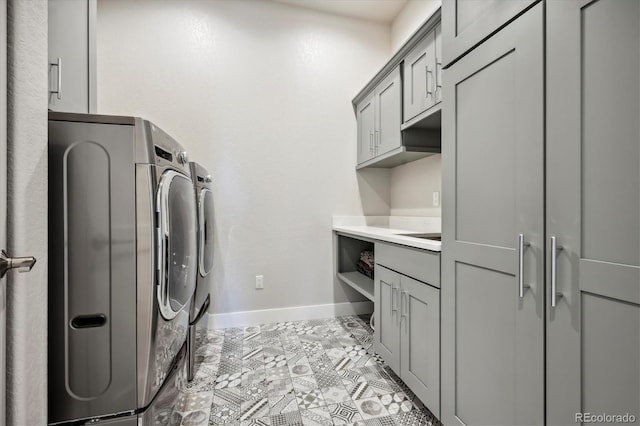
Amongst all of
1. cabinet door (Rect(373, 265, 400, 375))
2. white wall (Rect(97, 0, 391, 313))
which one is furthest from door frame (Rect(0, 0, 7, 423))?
white wall (Rect(97, 0, 391, 313))

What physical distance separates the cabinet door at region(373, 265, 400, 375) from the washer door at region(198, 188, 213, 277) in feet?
3.78

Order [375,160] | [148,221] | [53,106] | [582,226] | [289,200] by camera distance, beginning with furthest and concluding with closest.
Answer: [289,200] → [375,160] → [53,106] → [148,221] → [582,226]

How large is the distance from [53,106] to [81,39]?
0.42 meters

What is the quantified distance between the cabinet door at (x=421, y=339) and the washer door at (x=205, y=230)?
1253mm

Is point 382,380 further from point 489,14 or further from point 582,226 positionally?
point 489,14

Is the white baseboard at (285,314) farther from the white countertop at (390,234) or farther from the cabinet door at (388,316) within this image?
the cabinet door at (388,316)

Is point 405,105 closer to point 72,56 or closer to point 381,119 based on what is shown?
point 381,119

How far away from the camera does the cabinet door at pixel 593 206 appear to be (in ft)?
2.23

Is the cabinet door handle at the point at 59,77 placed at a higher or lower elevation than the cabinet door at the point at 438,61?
lower

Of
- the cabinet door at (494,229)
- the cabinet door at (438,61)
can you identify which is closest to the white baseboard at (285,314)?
the cabinet door at (494,229)

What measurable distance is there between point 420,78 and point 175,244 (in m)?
1.70

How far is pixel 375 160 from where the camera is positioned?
250 centimetres

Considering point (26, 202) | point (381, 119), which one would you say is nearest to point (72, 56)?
point (26, 202)

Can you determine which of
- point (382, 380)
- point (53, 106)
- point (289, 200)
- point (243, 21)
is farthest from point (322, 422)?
point (243, 21)
